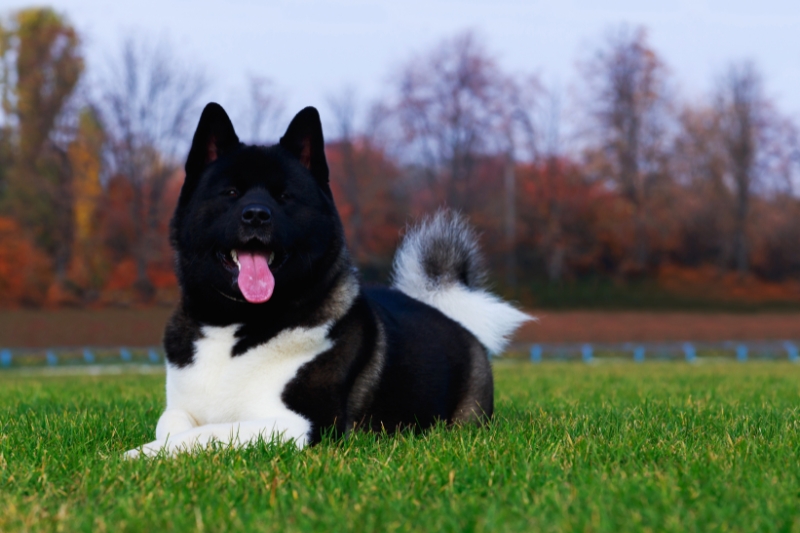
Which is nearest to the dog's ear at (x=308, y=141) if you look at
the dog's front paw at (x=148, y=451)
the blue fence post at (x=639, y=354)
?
the dog's front paw at (x=148, y=451)

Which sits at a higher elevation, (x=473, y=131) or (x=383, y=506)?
(x=473, y=131)

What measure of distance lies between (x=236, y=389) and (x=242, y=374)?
0.08 metres

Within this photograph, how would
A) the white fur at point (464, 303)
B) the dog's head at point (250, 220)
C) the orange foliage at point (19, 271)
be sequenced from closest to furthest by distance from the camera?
the dog's head at point (250, 220), the white fur at point (464, 303), the orange foliage at point (19, 271)

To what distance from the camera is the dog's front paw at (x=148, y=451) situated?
3.76 meters

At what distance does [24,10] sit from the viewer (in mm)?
37469

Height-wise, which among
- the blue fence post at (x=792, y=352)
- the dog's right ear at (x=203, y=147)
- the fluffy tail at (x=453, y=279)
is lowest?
the blue fence post at (x=792, y=352)

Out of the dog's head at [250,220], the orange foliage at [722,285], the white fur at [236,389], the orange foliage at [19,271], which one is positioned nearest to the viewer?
the white fur at [236,389]

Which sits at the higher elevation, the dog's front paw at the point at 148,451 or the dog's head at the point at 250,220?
the dog's head at the point at 250,220

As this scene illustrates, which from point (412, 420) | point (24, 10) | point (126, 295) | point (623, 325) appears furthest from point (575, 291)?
point (412, 420)

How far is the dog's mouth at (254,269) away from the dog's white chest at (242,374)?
0.83 ft

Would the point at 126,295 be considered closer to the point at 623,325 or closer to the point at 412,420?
the point at 623,325

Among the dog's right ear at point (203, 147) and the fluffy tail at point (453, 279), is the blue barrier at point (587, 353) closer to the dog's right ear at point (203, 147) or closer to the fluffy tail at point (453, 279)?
the fluffy tail at point (453, 279)

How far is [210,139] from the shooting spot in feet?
14.7

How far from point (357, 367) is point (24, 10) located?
3884cm
